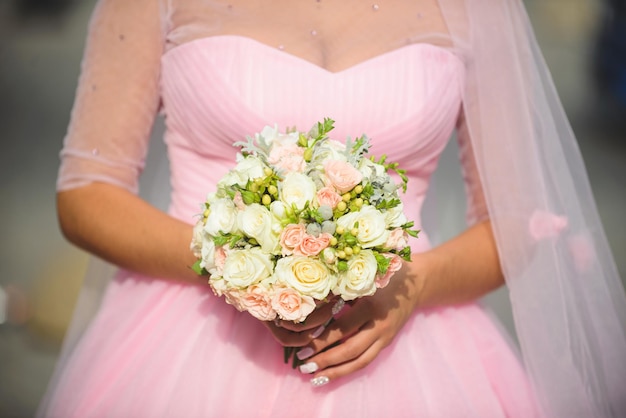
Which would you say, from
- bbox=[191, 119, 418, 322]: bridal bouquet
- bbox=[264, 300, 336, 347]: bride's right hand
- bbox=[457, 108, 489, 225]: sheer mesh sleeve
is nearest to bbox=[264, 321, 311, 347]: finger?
bbox=[264, 300, 336, 347]: bride's right hand

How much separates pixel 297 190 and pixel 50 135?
15.2 ft

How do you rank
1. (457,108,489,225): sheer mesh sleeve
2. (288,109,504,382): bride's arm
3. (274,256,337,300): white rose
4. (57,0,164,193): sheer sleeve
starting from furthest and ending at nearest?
(457,108,489,225): sheer mesh sleeve → (57,0,164,193): sheer sleeve → (288,109,504,382): bride's arm → (274,256,337,300): white rose

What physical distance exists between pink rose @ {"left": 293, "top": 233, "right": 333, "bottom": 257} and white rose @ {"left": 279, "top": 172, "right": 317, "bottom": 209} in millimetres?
52

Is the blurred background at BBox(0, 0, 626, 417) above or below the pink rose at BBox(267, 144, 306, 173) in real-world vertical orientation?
below

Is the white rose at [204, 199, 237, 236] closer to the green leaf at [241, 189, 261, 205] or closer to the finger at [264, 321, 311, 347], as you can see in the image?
the green leaf at [241, 189, 261, 205]

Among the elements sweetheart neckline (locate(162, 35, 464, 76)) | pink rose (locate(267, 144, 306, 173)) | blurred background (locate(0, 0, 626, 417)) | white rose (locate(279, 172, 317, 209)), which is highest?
sweetheart neckline (locate(162, 35, 464, 76))

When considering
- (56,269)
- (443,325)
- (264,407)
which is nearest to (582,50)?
(56,269)

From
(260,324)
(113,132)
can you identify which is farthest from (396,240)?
(113,132)

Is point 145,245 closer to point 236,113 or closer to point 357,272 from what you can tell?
point 236,113

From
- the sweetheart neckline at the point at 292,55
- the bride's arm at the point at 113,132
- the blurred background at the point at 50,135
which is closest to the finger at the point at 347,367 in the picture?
the bride's arm at the point at 113,132

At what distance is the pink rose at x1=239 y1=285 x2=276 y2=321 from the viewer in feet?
3.57

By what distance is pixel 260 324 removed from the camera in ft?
4.62

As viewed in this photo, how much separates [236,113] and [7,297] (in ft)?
11.2

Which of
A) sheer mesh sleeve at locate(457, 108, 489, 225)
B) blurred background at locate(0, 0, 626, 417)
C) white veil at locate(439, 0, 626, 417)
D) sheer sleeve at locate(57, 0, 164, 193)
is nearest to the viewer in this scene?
white veil at locate(439, 0, 626, 417)
